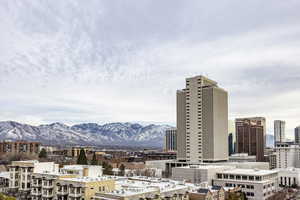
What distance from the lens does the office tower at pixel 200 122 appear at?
10588 cm

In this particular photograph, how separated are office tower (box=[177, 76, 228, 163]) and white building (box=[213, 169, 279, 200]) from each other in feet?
107

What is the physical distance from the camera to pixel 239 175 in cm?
6919

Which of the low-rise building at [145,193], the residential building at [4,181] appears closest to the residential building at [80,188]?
the low-rise building at [145,193]

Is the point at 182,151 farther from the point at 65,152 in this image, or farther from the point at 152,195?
the point at 152,195

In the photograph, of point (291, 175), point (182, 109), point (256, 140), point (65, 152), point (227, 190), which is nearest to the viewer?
point (227, 190)

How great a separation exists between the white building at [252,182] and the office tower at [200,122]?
107 feet

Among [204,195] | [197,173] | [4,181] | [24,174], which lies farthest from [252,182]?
[4,181]

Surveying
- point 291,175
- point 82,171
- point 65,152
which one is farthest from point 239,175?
point 65,152

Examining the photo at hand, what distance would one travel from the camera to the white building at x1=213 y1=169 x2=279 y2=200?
63594 millimetres

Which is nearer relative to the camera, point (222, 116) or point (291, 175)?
point (291, 175)

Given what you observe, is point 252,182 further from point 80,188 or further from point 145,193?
point 80,188

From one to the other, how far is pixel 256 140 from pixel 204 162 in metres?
102

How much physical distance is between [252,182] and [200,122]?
4395 cm

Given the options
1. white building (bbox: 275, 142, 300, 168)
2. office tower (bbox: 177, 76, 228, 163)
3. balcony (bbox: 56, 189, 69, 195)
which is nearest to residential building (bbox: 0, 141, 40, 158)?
office tower (bbox: 177, 76, 228, 163)
